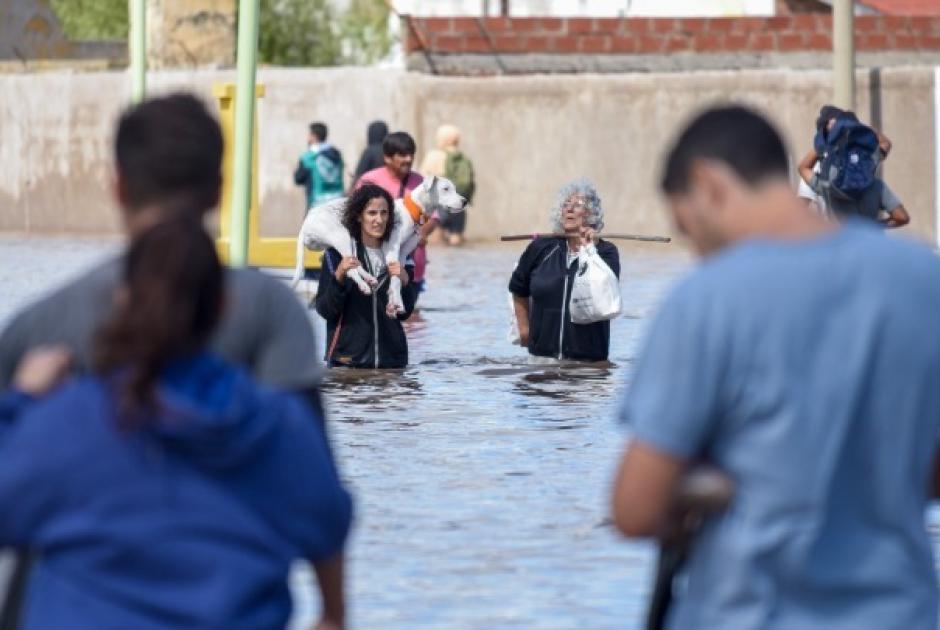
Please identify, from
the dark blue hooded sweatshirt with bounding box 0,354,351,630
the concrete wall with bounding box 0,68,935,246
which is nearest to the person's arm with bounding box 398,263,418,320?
the dark blue hooded sweatshirt with bounding box 0,354,351,630

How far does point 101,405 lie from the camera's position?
A: 3496 millimetres

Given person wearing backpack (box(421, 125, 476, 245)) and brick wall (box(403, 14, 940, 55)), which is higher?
brick wall (box(403, 14, 940, 55))

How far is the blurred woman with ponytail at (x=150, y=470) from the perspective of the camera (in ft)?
11.3

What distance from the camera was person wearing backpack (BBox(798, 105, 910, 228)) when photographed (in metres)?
17.1

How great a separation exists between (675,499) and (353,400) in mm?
9880

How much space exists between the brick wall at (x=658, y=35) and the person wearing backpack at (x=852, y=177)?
1445 cm

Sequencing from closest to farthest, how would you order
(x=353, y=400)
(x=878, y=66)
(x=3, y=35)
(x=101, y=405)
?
(x=101, y=405)
(x=353, y=400)
(x=878, y=66)
(x=3, y=35)

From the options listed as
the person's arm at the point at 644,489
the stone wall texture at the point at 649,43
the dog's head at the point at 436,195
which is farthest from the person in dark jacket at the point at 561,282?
the stone wall texture at the point at 649,43

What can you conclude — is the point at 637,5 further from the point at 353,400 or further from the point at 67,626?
the point at 67,626

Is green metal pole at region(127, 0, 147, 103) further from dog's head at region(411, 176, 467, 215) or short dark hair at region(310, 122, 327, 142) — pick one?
dog's head at region(411, 176, 467, 215)

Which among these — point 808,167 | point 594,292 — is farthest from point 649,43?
point 594,292

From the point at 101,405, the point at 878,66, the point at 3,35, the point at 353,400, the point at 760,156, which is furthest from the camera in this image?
the point at 3,35

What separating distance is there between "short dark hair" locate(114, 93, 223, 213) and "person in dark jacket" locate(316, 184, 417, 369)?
403 inches

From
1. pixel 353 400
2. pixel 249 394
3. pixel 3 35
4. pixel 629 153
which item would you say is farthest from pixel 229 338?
pixel 3 35
